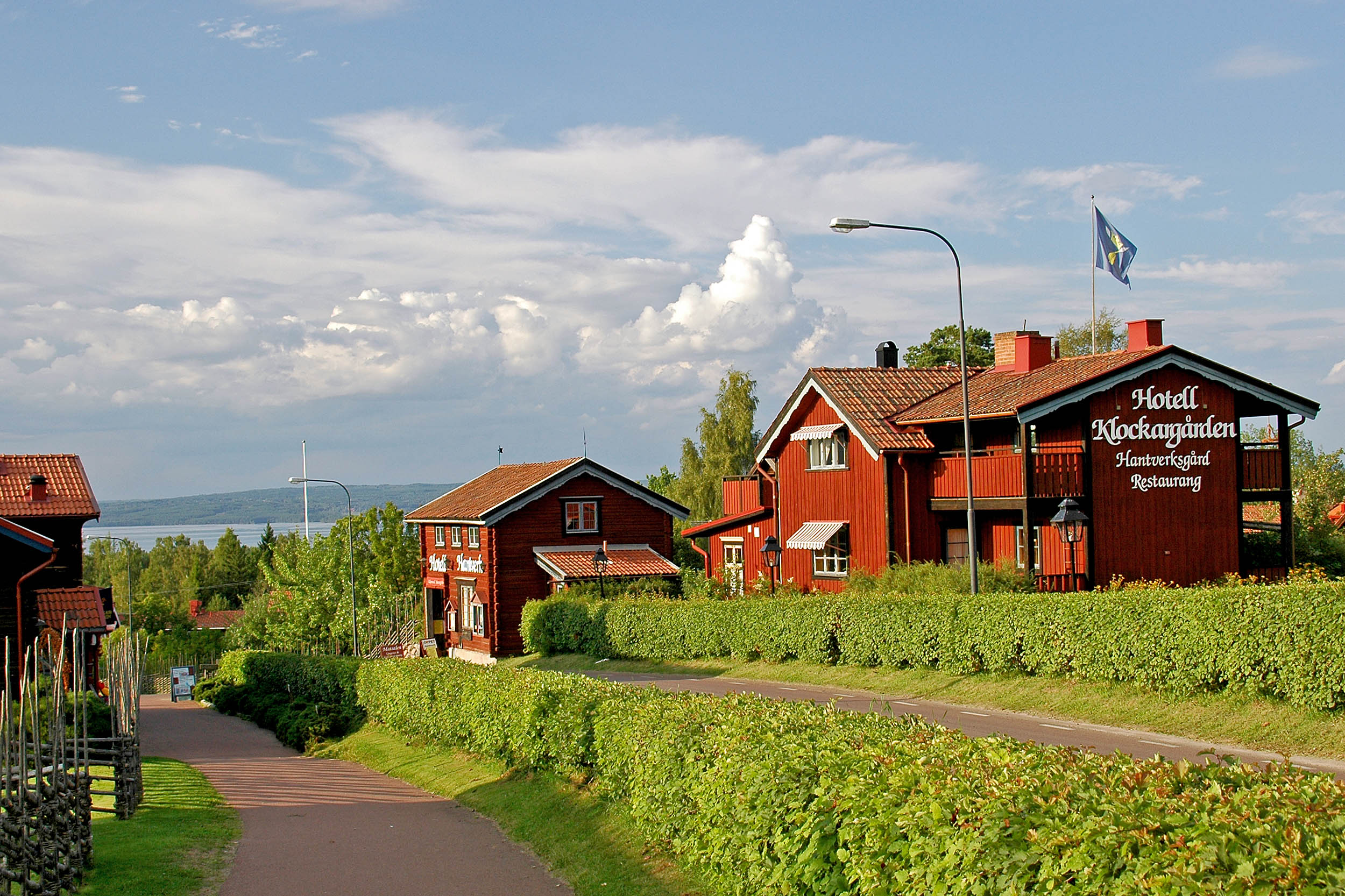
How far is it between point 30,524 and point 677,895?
33518 millimetres

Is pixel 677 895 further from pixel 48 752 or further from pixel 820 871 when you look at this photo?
pixel 48 752

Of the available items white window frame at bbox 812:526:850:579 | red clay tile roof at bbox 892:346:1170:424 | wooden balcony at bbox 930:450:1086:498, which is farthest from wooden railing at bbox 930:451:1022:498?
white window frame at bbox 812:526:850:579

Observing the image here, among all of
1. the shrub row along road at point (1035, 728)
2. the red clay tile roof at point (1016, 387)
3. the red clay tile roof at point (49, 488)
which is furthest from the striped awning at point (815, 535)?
the red clay tile roof at point (49, 488)

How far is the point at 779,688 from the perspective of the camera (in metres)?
25.4

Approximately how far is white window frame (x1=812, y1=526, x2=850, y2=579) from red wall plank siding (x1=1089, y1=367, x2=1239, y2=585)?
8345 millimetres

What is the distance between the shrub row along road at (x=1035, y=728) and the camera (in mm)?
15391

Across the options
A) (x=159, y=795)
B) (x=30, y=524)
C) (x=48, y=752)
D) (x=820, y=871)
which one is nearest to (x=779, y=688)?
(x=159, y=795)

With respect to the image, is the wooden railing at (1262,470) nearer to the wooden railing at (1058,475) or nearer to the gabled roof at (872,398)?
the wooden railing at (1058,475)

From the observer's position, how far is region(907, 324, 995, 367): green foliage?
6170cm

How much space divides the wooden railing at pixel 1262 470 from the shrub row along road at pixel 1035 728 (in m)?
15.6

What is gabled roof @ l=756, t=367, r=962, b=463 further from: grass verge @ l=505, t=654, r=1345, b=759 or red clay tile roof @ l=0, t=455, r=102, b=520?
red clay tile roof @ l=0, t=455, r=102, b=520

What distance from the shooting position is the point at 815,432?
37188 millimetres

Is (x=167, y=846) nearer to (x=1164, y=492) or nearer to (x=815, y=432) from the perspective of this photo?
(x=815, y=432)

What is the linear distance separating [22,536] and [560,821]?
20.1 metres
